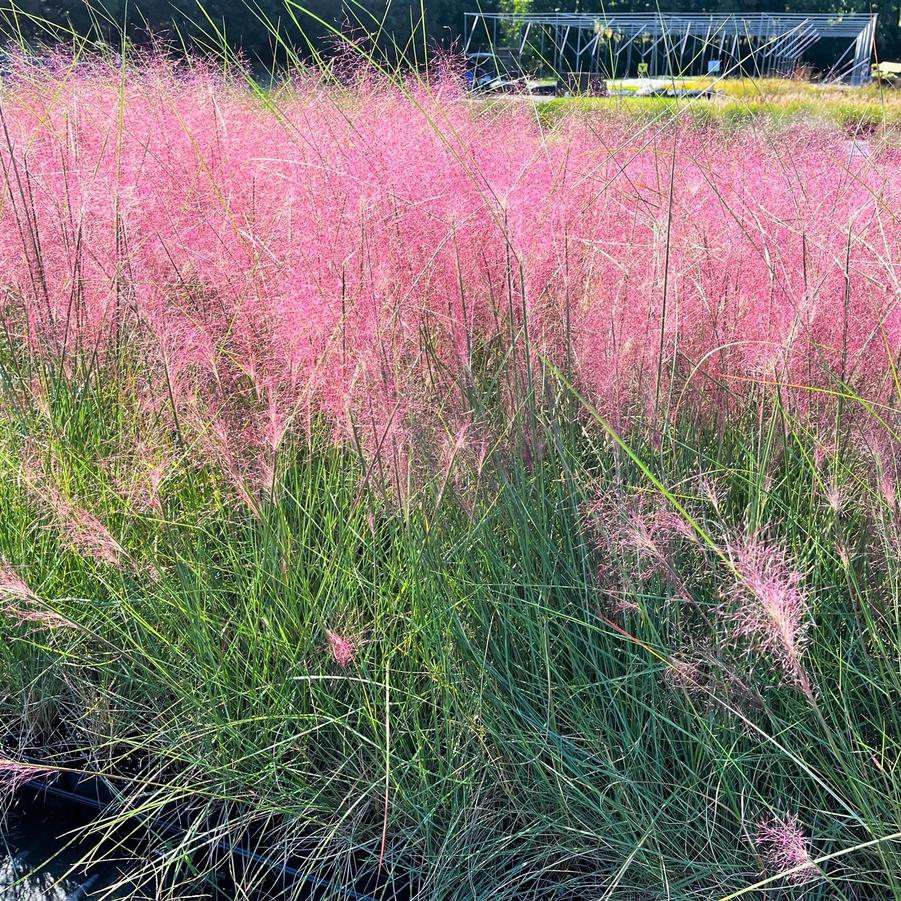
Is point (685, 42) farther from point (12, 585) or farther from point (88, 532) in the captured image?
point (12, 585)

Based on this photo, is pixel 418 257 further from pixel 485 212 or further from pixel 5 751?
pixel 5 751

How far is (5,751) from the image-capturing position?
1719 mm

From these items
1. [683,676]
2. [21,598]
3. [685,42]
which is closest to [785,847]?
[683,676]

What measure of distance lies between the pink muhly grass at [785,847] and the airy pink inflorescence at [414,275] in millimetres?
607

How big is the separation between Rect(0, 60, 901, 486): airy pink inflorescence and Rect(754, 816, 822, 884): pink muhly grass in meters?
0.61

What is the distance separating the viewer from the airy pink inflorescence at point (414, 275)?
5.04 ft

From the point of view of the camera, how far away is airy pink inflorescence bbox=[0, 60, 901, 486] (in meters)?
1.54

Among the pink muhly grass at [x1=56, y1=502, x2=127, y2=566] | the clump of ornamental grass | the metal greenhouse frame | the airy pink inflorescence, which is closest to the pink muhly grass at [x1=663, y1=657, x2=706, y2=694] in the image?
the clump of ornamental grass

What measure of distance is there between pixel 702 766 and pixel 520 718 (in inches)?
11.7

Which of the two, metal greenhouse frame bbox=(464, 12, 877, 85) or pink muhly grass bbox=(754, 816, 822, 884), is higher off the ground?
metal greenhouse frame bbox=(464, 12, 877, 85)

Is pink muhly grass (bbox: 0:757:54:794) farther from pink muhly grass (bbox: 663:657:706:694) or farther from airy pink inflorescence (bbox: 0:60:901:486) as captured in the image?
pink muhly grass (bbox: 663:657:706:694)

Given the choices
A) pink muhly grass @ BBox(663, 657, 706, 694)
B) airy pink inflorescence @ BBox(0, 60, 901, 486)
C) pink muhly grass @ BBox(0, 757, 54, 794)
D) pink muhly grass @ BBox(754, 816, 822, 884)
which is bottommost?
pink muhly grass @ BBox(0, 757, 54, 794)

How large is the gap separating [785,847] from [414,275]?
1.09 metres

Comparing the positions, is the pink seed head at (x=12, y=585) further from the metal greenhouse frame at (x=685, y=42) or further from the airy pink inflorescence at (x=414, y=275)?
the metal greenhouse frame at (x=685, y=42)
